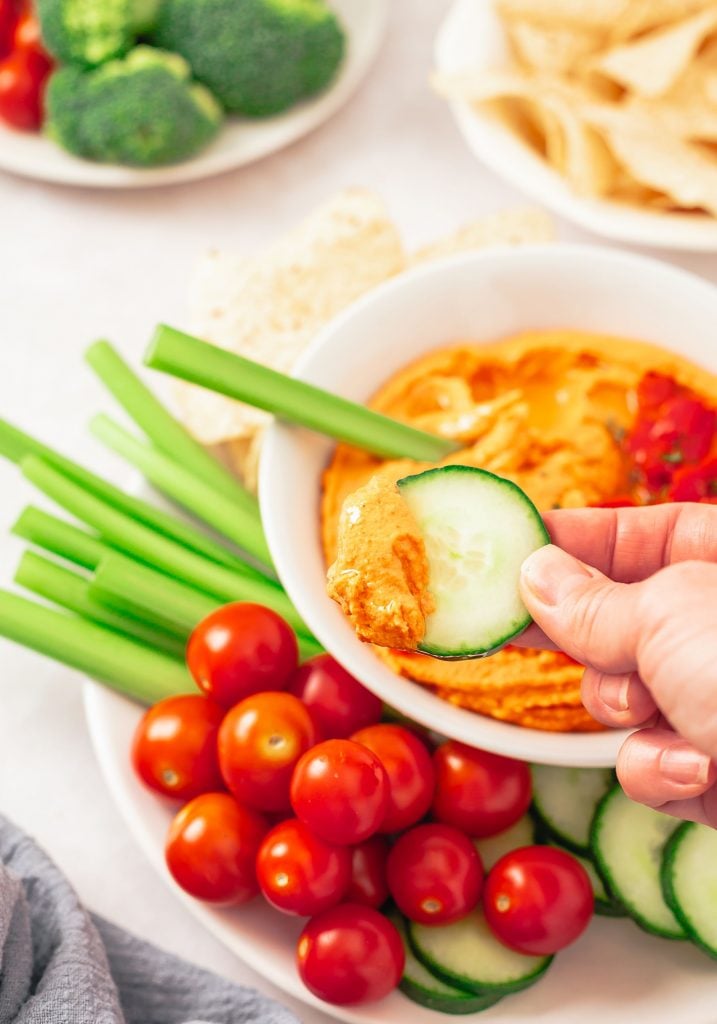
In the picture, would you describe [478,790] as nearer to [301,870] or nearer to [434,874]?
[434,874]

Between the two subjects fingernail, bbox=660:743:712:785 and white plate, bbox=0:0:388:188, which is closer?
fingernail, bbox=660:743:712:785

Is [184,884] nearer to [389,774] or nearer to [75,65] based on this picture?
[389,774]

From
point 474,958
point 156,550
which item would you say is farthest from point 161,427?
point 474,958

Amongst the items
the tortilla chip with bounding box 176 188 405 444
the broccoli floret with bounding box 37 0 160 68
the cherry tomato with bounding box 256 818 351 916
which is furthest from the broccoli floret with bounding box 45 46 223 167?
the cherry tomato with bounding box 256 818 351 916

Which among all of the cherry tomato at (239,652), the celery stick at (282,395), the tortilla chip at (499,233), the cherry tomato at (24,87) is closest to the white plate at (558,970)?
the cherry tomato at (239,652)

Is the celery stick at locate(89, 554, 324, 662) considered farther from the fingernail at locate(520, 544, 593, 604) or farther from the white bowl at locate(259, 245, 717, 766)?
the fingernail at locate(520, 544, 593, 604)

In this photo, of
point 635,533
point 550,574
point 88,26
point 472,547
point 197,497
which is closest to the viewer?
point 550,574

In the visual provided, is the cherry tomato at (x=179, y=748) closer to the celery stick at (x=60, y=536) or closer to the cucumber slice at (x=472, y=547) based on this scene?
the celery stick at (x=60, y=536)
